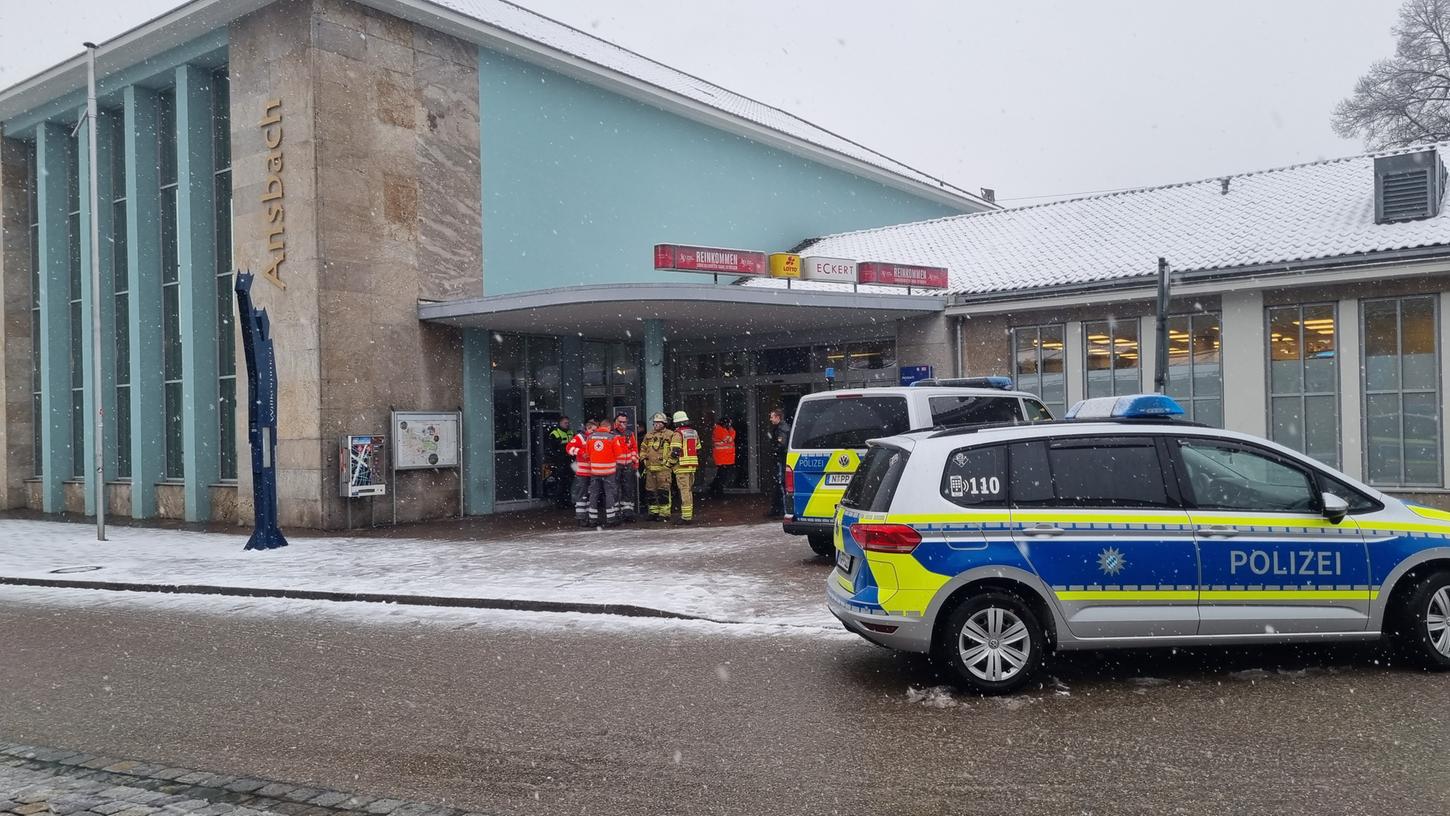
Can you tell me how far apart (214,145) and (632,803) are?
20.4 metres

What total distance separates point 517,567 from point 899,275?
9565 millimetres

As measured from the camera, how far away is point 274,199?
1897 centimetres

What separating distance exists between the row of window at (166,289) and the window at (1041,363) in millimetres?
14988

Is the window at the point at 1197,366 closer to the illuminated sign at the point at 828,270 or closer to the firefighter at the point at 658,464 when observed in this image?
the illuminated sign at the point at 828,270

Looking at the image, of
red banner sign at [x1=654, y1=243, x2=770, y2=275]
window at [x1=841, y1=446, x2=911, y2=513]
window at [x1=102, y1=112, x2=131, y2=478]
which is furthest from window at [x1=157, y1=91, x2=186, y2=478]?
window at [x1=841, y1=446, x2=911, y2=513]

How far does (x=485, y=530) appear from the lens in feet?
59.2

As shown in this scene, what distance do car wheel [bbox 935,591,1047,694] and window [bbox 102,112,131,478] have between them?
2246 cm

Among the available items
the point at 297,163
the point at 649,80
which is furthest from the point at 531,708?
the point at 649,80

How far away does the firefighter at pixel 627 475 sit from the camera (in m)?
18.4

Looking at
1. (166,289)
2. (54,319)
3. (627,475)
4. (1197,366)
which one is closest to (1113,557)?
(1197,366)

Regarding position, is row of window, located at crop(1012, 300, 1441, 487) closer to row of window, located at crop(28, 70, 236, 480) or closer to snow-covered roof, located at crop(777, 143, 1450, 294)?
snow-covered roof, located at crop(777, 143, 1450, 294)

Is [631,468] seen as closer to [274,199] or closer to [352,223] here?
[352,223]

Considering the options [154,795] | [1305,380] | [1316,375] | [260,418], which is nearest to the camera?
[154,795]

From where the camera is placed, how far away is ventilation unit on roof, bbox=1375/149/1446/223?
17.2 m
